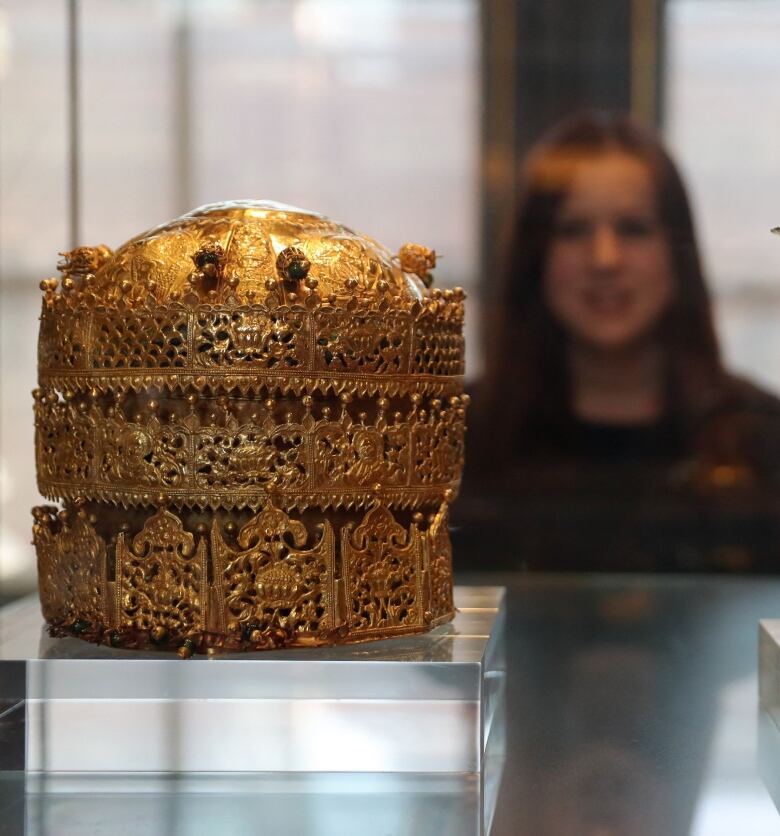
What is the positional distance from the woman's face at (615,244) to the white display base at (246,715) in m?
2.71

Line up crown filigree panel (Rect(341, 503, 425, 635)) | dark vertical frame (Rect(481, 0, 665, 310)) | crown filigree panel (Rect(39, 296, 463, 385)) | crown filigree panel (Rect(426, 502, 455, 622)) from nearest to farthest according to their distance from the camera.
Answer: crown filigree panel (Rect(39, 296, 463, 385))
crown filigree panel (Rect(341, 503, 425, 635))
crown filigree panel (Rect(426, 502, 455, 622))
dark vertical frame (Rect(481, 0, 665, 310))

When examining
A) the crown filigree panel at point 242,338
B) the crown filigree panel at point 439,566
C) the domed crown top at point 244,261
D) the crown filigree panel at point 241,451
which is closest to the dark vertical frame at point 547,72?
the domed crown top at point 244,261

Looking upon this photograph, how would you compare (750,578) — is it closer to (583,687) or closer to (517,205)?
(517,205)

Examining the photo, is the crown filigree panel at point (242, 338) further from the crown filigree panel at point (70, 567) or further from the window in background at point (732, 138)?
the window in background at point (732, 138)

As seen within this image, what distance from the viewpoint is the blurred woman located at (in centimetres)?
519

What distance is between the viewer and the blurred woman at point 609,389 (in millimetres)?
5188

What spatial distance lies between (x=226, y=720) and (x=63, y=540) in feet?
1.93

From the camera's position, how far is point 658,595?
473 centimetres

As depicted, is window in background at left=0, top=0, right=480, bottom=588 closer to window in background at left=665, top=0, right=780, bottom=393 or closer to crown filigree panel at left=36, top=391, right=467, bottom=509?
window in background at left=665, top=0, right=780, bottom=393

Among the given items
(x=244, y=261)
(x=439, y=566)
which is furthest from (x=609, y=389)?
(x=244, y=261)

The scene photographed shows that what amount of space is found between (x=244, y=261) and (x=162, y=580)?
0.69 m

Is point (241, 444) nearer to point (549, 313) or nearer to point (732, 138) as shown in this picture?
point (549, 313)

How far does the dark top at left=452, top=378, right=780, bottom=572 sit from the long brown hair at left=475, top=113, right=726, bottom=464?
80mm

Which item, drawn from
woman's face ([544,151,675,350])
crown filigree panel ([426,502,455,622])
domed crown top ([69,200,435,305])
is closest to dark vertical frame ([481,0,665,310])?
woman's face ([544,151,675,350])
